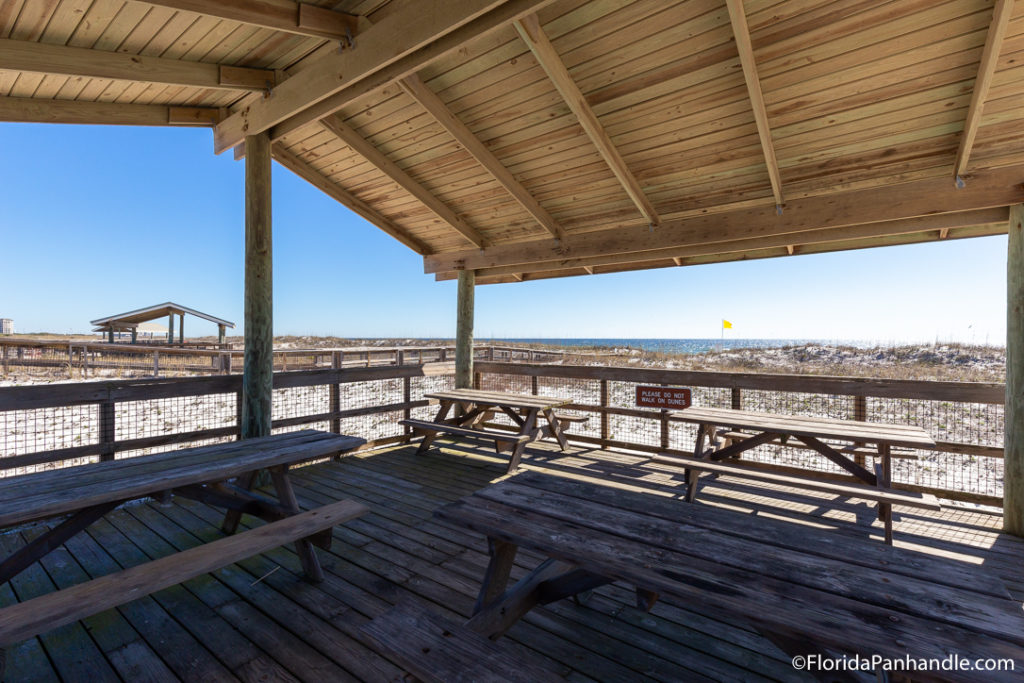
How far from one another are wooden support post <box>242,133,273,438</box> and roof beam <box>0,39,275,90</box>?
0.49 meters

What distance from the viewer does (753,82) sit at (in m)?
2.72

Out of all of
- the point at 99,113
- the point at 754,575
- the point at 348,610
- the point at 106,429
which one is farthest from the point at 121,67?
the point at 754,575

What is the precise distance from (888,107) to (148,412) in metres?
9.70

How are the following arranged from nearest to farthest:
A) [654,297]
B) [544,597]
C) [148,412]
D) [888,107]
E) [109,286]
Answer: [544,597] → [888,107] → [148,412] → [109,286] → [654,297]

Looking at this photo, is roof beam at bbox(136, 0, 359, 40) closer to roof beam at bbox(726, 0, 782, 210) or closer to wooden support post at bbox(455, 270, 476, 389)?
roof beam at bbox(726, 0, 782, 210)

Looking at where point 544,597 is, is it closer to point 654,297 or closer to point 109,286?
point 654,297

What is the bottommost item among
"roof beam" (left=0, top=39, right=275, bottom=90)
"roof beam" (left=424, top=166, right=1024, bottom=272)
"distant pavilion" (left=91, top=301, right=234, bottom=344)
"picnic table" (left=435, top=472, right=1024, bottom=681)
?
"picnic table" (left=435, top=472, right=1024, bottom=681)

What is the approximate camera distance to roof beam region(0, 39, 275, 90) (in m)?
2.48

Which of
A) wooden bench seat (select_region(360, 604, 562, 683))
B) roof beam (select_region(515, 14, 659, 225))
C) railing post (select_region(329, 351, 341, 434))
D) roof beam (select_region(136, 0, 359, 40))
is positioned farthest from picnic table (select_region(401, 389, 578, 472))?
roof beam (select_region(136, 0, 359, 40))

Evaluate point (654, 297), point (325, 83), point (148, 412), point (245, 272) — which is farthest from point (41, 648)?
point (654, 297)

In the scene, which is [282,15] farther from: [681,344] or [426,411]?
[681,344]

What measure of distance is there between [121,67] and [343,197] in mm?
2234

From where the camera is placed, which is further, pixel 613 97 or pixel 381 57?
pixel 613 97

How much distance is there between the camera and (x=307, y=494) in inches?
142
